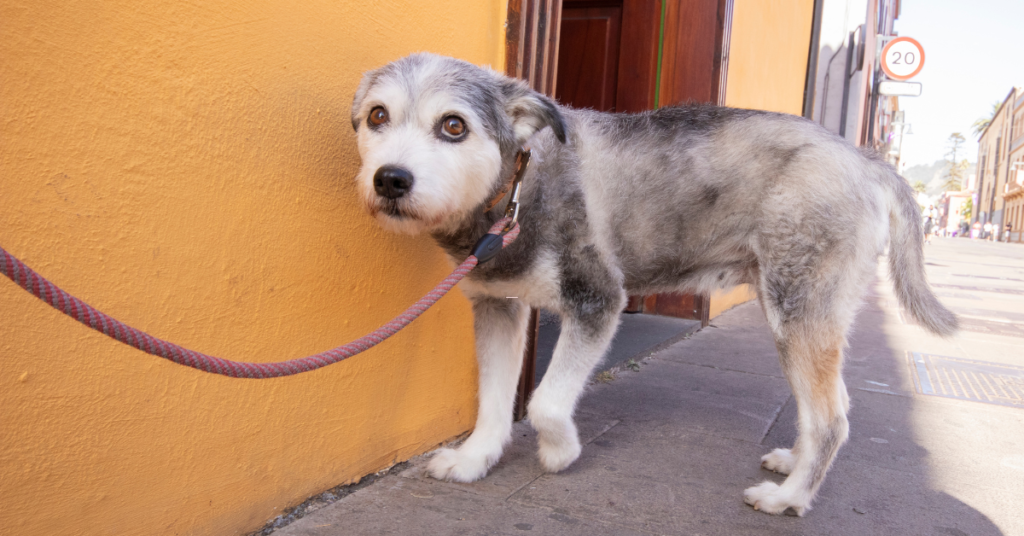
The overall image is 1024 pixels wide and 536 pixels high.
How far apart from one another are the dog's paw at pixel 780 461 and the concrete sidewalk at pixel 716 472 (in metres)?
0.05

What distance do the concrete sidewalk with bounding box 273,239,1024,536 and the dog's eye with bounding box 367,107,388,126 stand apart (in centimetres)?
140

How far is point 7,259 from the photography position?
1168mm

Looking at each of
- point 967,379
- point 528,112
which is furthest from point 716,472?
point 967,379

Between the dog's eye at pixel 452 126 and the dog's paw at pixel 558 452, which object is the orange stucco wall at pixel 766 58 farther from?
the dog's eye at pixel 452 126

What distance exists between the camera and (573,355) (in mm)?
2688

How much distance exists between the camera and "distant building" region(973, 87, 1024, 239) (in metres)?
72.1

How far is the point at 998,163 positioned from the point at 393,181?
10120 cm

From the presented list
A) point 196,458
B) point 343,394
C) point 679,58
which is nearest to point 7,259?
point 196,458

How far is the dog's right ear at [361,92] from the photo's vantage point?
7.93 ft

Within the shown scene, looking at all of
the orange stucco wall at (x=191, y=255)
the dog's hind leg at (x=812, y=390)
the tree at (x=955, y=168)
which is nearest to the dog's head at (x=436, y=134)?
the orange stucco wall at (x=191, y=255)

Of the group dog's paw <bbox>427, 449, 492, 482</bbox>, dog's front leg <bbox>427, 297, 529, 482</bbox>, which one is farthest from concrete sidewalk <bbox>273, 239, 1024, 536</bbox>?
dog's front leg <bbox>427, 297, 529, 482</bbox>

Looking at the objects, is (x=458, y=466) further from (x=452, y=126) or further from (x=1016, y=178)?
(x=1016, y=178)

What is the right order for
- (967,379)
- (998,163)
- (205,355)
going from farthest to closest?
1. (998,163)
2. (967,379)
3. (205,355)

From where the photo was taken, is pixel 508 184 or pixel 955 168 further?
pixel 955 168
